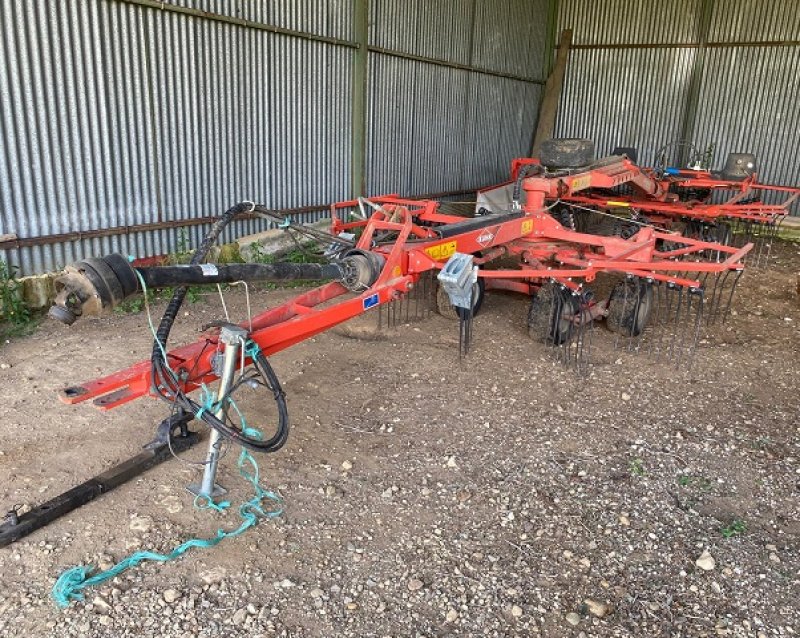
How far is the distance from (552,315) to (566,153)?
2.39 m

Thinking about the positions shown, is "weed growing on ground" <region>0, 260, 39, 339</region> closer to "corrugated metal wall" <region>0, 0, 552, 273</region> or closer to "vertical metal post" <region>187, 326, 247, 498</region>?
"corrugated metal wall" <region>0, 0, 552, 273</region>

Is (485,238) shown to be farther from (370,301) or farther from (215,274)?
(215,274)

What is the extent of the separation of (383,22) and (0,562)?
7.26 m

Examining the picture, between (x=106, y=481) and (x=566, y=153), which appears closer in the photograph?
(x=106, y=481)

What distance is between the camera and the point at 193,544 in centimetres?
264

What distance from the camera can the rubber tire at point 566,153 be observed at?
6500 millimetres

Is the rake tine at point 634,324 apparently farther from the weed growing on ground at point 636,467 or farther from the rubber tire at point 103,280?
the rubber tire at point 103,280

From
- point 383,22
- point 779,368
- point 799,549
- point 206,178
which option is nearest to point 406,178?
point 383,22

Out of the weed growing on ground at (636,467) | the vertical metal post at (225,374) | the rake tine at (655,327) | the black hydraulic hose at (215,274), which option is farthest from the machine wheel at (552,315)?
the vertical metal post at (225,374)

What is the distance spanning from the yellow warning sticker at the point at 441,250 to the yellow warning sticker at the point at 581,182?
2247mm

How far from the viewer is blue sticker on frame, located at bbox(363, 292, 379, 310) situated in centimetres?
346

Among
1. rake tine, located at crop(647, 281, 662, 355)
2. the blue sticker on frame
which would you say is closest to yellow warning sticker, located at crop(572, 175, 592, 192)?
rake tine, located at crop(647, 281, 662, 355)

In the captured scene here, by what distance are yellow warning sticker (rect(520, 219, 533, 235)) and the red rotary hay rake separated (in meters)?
0.02

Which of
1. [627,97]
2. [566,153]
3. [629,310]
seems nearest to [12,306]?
[629,310]
